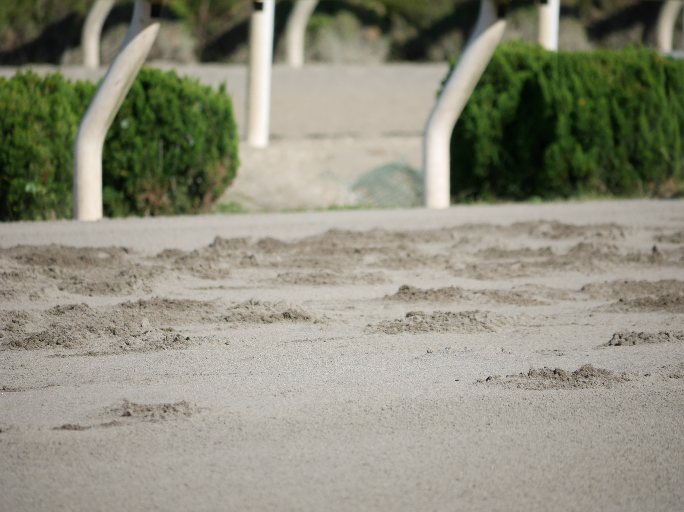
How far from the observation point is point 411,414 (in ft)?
11.4

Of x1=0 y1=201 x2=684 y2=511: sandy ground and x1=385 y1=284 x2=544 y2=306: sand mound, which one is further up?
x1=385 y1=284 x2=544 y2=306: sand mound

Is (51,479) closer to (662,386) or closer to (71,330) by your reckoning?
(71,330)

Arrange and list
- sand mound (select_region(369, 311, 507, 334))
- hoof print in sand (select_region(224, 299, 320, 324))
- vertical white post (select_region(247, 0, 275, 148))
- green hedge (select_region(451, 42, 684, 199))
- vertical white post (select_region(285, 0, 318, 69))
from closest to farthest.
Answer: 1. sand mound (select_region(369, 311, 507, 334))
2. hoof print in sand (select_region(224, 299, 320, 324))
3. green hedge (select_region(451, 42, 684, 199))
4. vertical white post (select_region(247, 0, 275, 148))
5. vertical white post (select_region(285, 0, 318, 69))

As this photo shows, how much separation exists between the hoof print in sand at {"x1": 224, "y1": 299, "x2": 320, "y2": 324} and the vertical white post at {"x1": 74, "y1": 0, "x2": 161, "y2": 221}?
146 inches

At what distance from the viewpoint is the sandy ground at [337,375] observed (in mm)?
2824

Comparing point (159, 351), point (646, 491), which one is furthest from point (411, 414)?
point (159, 351)

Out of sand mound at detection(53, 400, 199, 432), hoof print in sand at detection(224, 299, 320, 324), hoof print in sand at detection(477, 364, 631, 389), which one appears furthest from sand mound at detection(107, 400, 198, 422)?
hoof print in sand at detection(224, 299, 320, 324)

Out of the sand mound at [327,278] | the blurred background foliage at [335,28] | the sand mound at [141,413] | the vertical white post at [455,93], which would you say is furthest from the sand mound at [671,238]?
the blurred background foliage at [335,28]

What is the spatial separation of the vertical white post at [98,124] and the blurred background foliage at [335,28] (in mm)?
19560

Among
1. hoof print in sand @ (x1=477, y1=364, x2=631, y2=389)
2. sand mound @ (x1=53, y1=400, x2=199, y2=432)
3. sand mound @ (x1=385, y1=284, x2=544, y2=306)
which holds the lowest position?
sand mound @ (x1=53, y1=400, x2=199, y2=432)

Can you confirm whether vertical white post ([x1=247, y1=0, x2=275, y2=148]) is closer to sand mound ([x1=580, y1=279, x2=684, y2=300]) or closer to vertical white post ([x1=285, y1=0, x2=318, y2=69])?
sand mound ([x1=580, y1=279, x2=684, y2=300])

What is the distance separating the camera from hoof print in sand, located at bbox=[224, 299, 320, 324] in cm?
512

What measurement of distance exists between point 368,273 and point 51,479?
13.2ft

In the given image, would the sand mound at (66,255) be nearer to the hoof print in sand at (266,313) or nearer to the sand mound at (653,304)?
the hoof print in sand at (266,313)
